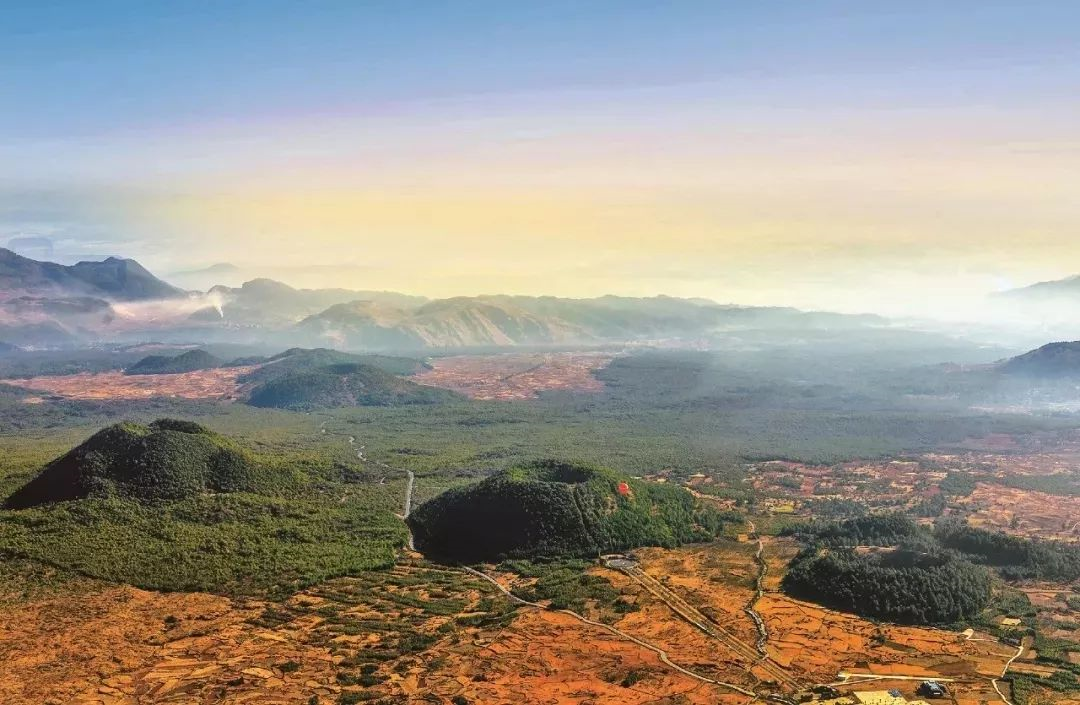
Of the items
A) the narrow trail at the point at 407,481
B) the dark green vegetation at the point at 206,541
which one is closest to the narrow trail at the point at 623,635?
the dark green vegetation at the point at 206,541

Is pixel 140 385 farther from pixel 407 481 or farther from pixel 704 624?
pixel 704 624

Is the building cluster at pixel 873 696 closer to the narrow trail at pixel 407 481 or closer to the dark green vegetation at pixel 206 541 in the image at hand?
the dark green vegetation at pixel 206 541

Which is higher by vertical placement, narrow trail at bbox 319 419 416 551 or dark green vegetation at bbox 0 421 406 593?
dark green vegetation at bbox 0 421 406 593

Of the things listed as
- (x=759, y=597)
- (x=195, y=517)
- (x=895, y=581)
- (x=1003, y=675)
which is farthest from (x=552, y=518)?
(x=1003, y=675)

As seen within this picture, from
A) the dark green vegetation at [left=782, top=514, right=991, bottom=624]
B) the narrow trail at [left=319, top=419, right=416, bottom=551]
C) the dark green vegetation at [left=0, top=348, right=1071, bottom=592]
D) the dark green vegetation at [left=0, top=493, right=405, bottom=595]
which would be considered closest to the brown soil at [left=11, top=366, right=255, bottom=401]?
the dark green vegetation at [left=0, top=348, right=1071, bottom=592]

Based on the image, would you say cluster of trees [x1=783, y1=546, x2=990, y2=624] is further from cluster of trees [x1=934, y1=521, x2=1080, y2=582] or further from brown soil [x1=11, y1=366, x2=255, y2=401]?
brown soil [x1=11, y1=366, x2=255, y2=401]

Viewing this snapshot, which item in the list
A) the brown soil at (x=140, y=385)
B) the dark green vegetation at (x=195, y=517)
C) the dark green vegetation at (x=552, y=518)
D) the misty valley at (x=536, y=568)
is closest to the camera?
the misty valley at (x=536, y=568)

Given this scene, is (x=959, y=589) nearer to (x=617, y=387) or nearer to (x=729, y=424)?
(x=729, y=424)

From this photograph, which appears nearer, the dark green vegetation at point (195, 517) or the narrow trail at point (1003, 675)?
the narrow trail at point (1003, 675)
